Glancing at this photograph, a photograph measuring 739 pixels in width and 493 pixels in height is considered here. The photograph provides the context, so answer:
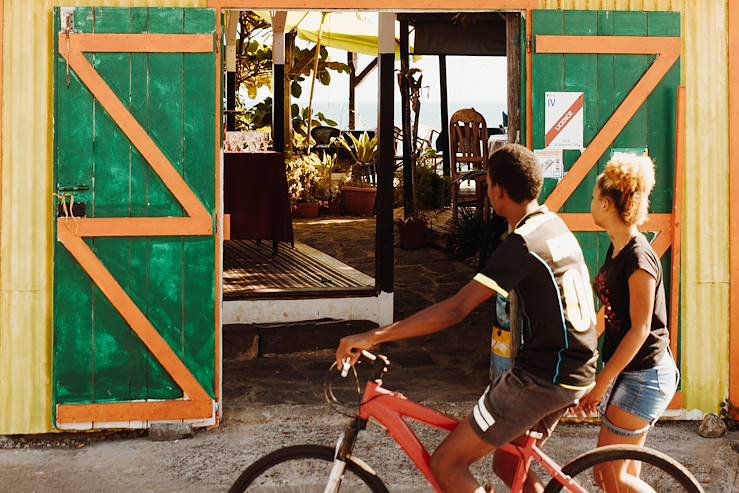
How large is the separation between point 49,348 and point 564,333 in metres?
3.40

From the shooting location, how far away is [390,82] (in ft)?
27.6

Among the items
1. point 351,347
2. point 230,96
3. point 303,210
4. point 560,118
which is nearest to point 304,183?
point 303,210

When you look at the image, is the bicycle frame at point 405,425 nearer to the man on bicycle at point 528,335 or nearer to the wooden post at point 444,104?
the man on bicycle at point 528,335

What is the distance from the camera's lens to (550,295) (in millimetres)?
3506

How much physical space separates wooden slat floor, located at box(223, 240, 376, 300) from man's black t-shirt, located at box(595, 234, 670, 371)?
451 centimetres

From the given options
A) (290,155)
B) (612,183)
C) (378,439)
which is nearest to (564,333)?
(612,183)

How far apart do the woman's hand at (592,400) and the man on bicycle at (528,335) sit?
0.52ft

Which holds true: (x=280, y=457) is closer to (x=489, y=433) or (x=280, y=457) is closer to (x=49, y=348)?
(x=489, y=433)

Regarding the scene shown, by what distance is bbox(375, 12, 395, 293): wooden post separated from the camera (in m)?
8.24

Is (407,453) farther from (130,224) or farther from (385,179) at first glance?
(385,179)

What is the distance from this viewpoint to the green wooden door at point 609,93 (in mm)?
6203

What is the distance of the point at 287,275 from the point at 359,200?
547cm

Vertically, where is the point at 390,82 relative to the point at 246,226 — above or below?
above

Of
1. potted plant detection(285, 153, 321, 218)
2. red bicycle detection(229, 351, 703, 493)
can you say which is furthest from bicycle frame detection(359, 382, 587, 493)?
potted plant detection(285, 153, 321, 218)
